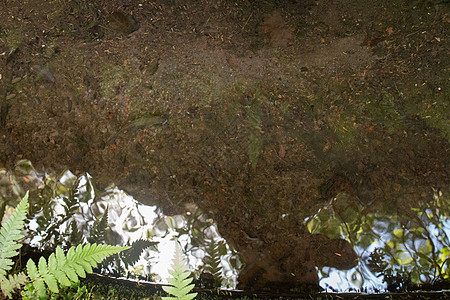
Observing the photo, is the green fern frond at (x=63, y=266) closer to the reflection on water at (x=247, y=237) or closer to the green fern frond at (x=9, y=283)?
the green fern frond at (x=9, y=283)

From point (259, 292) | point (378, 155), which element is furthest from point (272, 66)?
point (259, 292)

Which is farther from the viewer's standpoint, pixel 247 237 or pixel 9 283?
pixel 247 237

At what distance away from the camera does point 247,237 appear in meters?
2.74

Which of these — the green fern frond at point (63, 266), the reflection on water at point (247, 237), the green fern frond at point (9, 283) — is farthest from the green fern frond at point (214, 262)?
the green fern frond at point (9, 283)

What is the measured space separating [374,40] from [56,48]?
2.79 metres

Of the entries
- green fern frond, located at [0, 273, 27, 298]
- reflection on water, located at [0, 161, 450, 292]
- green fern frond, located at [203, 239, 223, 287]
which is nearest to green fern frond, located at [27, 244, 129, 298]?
green fern frond, located at [0, 273, 27, 298]

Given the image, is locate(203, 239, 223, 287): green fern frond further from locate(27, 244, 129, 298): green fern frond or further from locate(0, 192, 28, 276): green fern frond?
locate(0, 192, 28, 276): green fern frond

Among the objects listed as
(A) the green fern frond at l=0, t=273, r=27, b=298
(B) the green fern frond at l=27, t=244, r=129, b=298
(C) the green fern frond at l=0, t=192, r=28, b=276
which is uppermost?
(C) the green fern frond at l=0, t=192, r=28, b=276

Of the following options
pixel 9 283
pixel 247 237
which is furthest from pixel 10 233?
pixel 247 237

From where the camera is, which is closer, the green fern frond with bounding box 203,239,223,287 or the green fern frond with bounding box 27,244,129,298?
the green fern frond with bounding box 27,244,129,298

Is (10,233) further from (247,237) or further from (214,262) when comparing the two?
(247,237)

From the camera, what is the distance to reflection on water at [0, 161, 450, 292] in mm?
2697

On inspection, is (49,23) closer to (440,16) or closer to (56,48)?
(56,48)

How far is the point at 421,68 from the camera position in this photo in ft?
9.02
